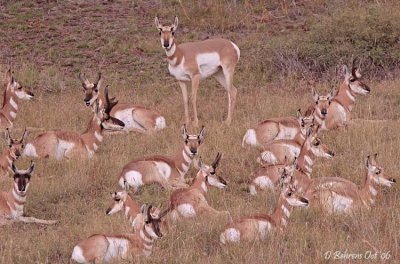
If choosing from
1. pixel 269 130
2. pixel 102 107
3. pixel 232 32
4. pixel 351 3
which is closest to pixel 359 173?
pixel 269 130

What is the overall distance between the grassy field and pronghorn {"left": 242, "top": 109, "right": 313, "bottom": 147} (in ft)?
0.80

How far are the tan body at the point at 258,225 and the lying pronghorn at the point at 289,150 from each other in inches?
70.0

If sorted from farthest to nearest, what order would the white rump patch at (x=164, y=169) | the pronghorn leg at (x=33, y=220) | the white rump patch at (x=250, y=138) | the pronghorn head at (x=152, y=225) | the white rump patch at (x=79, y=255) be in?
the white rump patch at (x=250, y=138) → the white rump patch at (x=164, y=169) → the pronghorn leg at (x=33, y=220) → the pronghorn head at (x=152, y=225) → the white rump patch at (x=79, y=255)

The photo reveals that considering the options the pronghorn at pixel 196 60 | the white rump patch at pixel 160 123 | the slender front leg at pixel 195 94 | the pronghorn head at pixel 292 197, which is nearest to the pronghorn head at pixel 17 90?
the white rump patch at pixel 160 123

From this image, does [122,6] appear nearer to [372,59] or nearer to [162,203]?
[372,59]

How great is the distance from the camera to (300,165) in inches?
349

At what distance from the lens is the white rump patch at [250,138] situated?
1005cm

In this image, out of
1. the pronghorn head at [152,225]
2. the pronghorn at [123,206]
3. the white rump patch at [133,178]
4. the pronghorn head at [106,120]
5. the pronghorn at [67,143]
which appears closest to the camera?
the pronghorn head at [152,225]

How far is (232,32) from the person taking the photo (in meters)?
16.4

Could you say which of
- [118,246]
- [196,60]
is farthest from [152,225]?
[196,60]

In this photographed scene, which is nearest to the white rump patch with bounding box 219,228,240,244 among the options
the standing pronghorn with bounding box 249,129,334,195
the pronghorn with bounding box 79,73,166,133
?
the standing pronghorn with bounding box 249,129,334,195

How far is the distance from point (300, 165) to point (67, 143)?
9.40 feet

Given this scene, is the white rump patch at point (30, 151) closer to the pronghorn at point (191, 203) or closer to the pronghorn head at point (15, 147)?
the pronghorn head at point (15, 147)

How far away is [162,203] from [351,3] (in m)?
10.0
